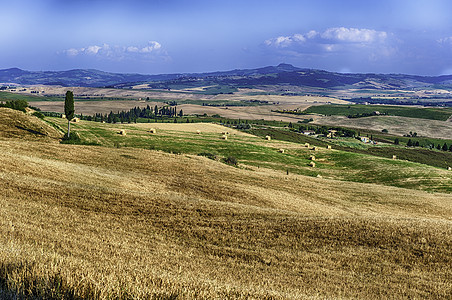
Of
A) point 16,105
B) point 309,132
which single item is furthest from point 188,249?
point 309,132

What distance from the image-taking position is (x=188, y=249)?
16.9m

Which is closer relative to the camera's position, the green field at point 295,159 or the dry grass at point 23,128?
the dry grass at point 23,128

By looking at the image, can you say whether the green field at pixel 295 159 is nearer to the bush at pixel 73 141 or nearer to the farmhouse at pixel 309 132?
the bush at pixel 73 141

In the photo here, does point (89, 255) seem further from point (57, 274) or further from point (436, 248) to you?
point (436, 248)

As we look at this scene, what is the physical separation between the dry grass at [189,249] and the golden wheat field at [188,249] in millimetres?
48

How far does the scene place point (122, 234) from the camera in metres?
17.7

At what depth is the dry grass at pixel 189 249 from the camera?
339 inches

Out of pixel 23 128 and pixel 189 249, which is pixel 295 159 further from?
pixel 189 249

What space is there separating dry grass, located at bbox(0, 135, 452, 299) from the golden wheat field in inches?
1.9

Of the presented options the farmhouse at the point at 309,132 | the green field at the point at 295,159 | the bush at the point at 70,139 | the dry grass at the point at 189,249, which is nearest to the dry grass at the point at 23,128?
the bush at the point at 70,139

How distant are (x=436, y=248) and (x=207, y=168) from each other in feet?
109

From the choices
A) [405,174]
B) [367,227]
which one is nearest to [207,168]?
[367,227]

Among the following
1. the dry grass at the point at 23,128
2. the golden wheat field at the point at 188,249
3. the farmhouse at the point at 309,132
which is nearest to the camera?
the golden wheat field at the point at 188,249

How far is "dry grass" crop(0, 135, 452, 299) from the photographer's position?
862cm
